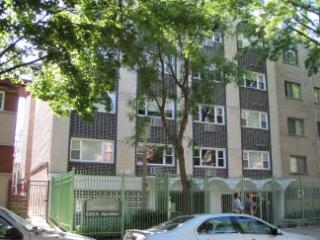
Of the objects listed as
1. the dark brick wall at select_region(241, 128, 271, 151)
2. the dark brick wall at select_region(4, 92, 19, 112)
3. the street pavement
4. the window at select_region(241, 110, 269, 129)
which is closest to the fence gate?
the dark brick wall at select_region(4, 92, 19, 112)

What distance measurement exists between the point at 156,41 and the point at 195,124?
44.3ft

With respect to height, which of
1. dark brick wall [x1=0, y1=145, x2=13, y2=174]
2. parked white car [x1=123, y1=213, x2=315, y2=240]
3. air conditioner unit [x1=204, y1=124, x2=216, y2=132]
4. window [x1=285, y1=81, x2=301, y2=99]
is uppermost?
window [x1=285, y1=81, x2=301, y2=99]

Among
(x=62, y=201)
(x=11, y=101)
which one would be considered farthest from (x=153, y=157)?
(x=11, y=101)

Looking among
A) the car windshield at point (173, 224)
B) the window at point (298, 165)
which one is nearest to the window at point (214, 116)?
the window at point (298, 165)

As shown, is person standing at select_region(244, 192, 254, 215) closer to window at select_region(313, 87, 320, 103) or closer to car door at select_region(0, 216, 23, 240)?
car door at select_region(0, 216, 23, 240)

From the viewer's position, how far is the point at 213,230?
35.4 ft

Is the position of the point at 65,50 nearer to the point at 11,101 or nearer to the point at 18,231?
the point at 18,231

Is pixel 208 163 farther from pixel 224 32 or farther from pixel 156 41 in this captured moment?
pixel 156 41

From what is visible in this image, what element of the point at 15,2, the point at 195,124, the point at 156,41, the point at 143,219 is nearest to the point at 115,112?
the point at 195,124

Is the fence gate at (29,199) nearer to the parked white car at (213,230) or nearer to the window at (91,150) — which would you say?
the window at (91,150)

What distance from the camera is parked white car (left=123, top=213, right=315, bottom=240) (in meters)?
10.5

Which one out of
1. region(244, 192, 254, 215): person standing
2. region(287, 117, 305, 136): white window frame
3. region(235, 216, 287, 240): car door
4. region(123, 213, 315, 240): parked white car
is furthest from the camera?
region(287, 117, 305, 136): white window frame

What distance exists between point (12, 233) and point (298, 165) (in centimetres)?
2827

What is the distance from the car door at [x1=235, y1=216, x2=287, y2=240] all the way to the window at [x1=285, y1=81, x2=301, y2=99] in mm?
24074
